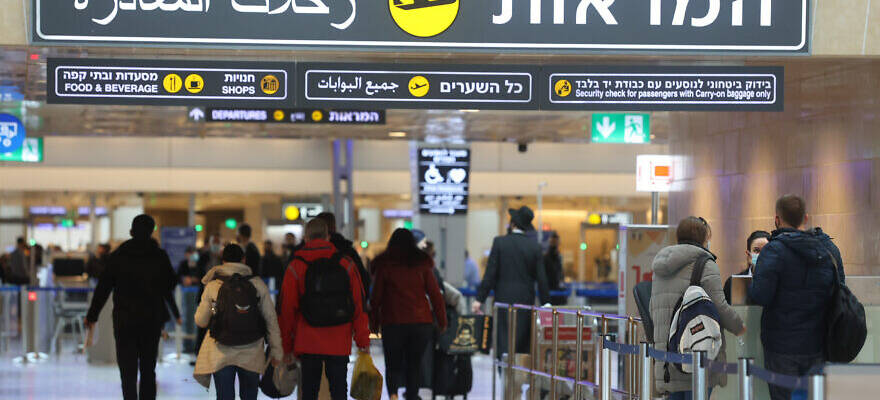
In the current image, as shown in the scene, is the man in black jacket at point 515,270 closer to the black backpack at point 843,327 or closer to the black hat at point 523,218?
the black hat at point 523,218

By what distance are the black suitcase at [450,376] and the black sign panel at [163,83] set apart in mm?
3340

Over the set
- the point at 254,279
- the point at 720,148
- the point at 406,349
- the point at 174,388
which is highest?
the point at 720,148

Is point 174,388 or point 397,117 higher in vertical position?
point 397,117

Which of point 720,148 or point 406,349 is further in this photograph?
point 720,148

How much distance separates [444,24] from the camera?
8.59 metres

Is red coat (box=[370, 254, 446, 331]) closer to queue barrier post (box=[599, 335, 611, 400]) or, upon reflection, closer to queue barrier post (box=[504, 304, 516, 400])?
queue barrier post (box=[504, 304, 516, 400])

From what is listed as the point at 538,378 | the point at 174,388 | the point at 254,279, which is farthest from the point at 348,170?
the point at 254,279

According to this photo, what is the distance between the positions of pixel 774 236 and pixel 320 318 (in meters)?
2.91

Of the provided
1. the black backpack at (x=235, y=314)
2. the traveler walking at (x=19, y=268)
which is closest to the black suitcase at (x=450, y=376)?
the black backpack at (x=235, y=314)

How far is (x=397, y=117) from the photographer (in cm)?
1538

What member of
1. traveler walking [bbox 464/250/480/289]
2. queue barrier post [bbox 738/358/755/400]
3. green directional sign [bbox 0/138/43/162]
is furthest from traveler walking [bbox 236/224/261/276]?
queue barrier post [bbox 738/358/755/400]

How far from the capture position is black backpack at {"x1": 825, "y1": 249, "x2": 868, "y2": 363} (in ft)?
21.2

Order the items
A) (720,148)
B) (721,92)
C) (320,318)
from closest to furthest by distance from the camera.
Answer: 1. (320,318)
2. (721,92)
3. (720,148)

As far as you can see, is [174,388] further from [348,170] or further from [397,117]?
[348,170]
